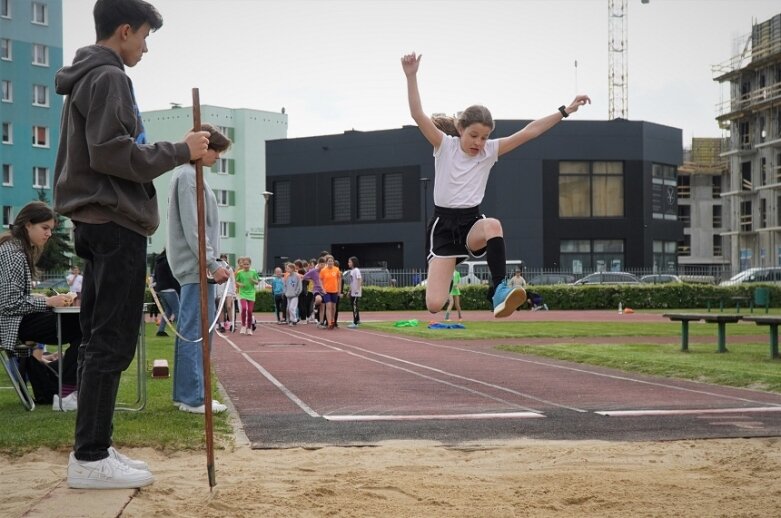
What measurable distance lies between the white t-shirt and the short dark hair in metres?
2.86

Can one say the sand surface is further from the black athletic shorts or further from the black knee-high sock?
the black athletic shorts

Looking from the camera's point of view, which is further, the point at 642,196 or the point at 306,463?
the point at 642,196

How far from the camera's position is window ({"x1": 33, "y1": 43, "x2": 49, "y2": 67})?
201 feet

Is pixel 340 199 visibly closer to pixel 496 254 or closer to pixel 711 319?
pixel 711 319

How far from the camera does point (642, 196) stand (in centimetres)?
5712

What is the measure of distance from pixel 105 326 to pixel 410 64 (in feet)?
10.5

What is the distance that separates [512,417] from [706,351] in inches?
396

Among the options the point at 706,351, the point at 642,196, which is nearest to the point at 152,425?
the point at 706,351

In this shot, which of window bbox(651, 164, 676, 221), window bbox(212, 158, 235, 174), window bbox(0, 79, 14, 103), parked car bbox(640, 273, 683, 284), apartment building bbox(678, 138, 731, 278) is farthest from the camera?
→ apartment building bbox(678, 138, 731, 278)

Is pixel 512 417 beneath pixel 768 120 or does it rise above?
beneath

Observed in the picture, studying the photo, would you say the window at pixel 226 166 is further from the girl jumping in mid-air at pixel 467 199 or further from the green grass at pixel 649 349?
the girl jumping in mid-air at pixel 467 199

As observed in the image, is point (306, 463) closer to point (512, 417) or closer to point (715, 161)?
point (512, 417)

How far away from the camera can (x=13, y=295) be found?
816 cm

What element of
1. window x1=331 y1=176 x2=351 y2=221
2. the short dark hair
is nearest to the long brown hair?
the short dark hair
